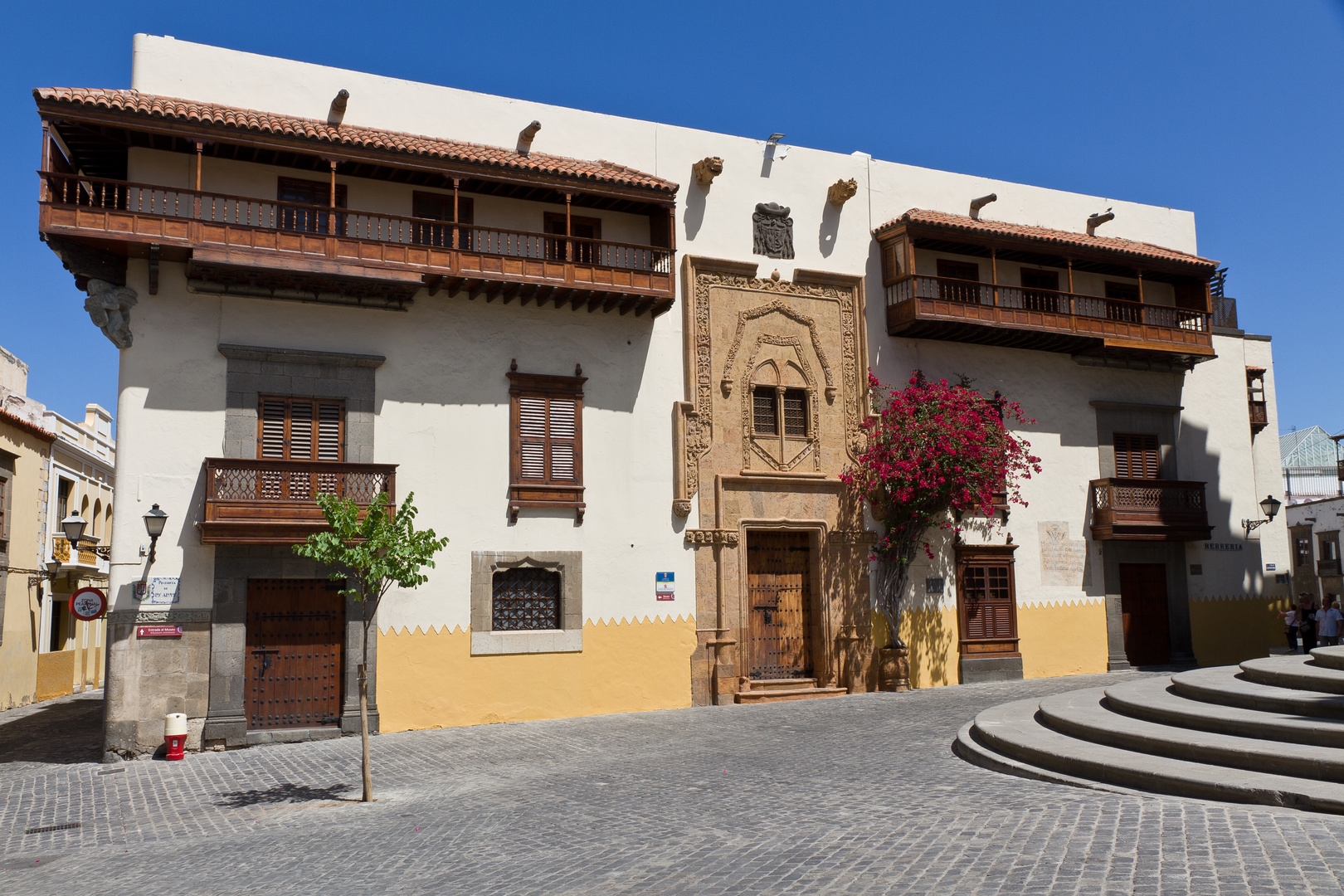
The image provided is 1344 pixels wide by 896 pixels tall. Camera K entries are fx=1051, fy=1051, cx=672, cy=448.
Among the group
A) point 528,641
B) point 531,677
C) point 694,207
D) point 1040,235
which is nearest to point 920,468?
point 1040,235

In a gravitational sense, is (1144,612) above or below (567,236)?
below

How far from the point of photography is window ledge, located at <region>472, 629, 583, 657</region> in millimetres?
17859

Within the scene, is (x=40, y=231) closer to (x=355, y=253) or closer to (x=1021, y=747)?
(x=355, y=253)

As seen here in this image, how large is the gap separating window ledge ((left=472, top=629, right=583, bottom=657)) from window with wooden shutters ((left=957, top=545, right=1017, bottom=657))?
8.51 m

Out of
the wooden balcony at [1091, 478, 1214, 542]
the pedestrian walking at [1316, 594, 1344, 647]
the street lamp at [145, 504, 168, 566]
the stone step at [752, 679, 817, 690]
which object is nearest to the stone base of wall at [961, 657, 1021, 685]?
the stone step at [752, 679, 817, 690]

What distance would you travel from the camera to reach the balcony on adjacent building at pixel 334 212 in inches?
627

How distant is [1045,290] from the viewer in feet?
74.1

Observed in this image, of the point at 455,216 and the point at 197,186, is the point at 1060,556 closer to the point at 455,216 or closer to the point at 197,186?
the point at 455,216

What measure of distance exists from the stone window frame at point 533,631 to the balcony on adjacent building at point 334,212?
4.59m

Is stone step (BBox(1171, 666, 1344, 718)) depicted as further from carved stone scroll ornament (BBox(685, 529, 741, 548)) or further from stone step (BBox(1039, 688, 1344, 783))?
carved stone scroll ornament (BBox(685, 529, 741, 548))

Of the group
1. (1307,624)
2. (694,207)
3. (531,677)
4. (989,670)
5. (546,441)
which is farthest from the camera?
(1307,624)

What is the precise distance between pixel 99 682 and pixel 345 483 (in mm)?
23199

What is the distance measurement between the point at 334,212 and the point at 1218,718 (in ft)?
47.7

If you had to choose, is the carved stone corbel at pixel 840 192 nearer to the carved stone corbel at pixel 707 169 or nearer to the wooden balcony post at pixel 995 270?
the carved stone corbel at pixel 707 169
